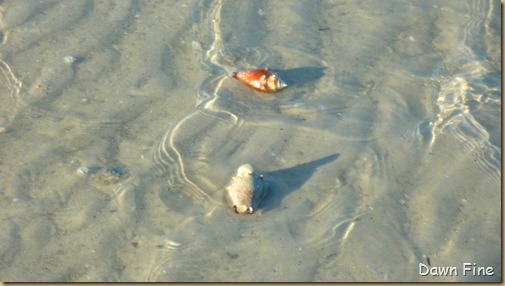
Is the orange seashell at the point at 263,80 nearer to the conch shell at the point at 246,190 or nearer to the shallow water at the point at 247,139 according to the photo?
the shallow water at the point at 247,139

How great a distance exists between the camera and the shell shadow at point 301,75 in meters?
4.74

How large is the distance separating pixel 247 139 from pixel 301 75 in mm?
809

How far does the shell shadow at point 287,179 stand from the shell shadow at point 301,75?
30.6 inches

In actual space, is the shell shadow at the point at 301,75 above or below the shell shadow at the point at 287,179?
above

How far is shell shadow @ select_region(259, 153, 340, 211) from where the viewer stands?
387 centimetres

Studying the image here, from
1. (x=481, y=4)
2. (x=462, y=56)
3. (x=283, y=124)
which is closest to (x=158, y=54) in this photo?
(x=283, y=124)

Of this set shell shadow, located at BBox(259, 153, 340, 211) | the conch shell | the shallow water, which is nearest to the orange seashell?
the shallow water

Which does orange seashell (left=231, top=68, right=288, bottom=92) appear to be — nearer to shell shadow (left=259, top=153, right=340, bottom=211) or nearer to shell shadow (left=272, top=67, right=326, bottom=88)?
shell shadow (left=272, top=67, right=326, bottom=88)

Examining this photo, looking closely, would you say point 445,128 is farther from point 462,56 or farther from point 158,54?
point 158,54

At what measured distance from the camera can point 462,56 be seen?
511 cm

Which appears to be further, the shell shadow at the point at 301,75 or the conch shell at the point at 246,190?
the shell shadow at the point at 301,75

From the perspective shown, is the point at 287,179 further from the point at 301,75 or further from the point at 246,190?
the point at 301,75

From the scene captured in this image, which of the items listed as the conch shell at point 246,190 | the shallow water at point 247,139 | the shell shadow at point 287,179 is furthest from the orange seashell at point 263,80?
the conch shell at point 246,190

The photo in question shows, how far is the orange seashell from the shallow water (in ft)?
0.28
